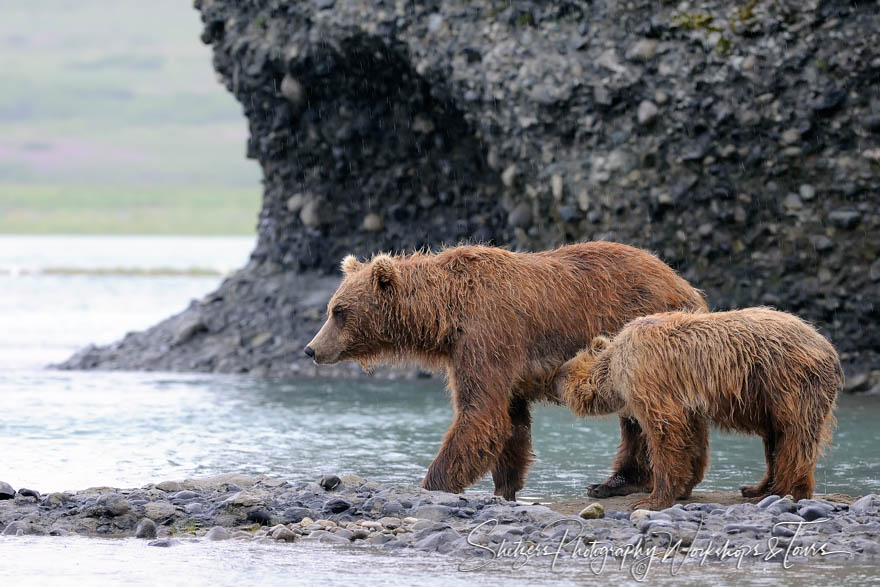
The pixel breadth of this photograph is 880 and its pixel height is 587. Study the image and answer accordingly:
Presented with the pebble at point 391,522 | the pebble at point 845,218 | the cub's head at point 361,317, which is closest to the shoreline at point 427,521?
Answer: the pebble at point 391,522

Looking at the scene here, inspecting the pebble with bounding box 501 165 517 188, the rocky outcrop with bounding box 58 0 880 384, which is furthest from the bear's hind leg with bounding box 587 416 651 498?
the pebble with bounding box 501 165 517 188

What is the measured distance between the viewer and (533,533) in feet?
22.4

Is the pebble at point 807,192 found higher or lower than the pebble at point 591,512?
higher

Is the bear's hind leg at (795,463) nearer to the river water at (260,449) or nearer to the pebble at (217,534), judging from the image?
the river water at (260,449)

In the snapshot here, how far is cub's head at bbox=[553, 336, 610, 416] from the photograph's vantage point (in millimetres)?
8031

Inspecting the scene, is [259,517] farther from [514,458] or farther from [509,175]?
[509,175]

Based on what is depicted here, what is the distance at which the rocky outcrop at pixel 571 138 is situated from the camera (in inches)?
562

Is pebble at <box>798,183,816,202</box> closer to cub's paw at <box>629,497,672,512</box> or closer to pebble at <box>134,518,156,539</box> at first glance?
cub's paw at <box>629,497,672,512</box>

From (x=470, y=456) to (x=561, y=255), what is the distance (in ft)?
5.43

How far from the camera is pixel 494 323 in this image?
8.27 metres

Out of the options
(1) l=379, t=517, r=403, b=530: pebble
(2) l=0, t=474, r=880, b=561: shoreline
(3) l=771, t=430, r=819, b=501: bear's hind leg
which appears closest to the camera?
(2) l=0, t=474, r=880, b=561: shoreline

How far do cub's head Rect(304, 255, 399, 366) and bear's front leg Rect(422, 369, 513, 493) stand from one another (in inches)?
27.6

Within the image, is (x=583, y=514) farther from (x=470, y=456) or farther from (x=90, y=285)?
(x=90, y=285)

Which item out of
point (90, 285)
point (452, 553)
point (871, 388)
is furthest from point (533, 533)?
point (90, 285)
